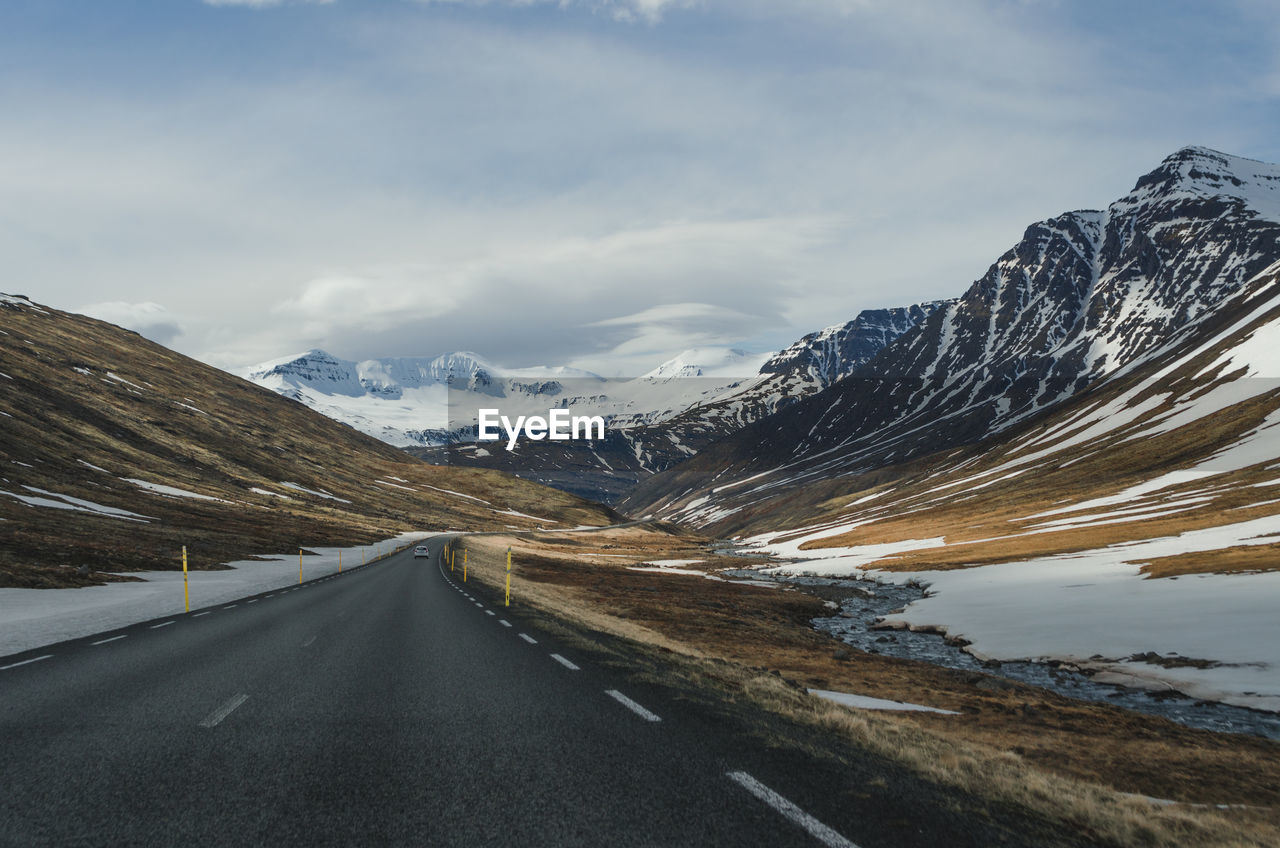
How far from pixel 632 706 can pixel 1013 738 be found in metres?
6.87

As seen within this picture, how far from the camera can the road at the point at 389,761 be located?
6066 mm

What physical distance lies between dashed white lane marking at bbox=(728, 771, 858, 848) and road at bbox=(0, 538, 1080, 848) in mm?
24

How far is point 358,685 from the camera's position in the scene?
488 inches

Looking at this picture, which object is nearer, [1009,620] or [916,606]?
[1009,620]

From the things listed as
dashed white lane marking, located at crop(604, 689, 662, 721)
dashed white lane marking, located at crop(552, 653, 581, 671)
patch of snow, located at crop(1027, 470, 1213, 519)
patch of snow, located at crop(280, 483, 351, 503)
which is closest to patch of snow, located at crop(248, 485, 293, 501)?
patch of snow, located at crop(280, 483, 351, 503)

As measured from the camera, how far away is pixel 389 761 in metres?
7.99

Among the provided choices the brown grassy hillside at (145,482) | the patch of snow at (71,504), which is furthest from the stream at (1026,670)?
the patch of snow at (71,504)

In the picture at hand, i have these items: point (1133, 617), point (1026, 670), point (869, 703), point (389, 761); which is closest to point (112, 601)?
point (389, 761)

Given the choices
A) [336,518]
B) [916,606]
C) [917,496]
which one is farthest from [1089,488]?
[336,518]

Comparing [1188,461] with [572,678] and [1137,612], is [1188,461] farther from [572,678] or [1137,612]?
[572,678]

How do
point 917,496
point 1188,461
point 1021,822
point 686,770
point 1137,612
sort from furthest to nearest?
point 917,496, point 1188,461, point 1137,612, point 686,770, point 1021,822

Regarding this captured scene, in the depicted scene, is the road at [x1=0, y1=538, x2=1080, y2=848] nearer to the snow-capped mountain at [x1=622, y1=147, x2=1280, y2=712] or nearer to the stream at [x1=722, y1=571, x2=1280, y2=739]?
the stream at [x1=722, y1=571, x2=1280, y2=739]

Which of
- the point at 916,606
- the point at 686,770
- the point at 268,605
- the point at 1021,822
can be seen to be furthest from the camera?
the point at 916,606

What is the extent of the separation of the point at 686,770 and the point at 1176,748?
33.8ft
